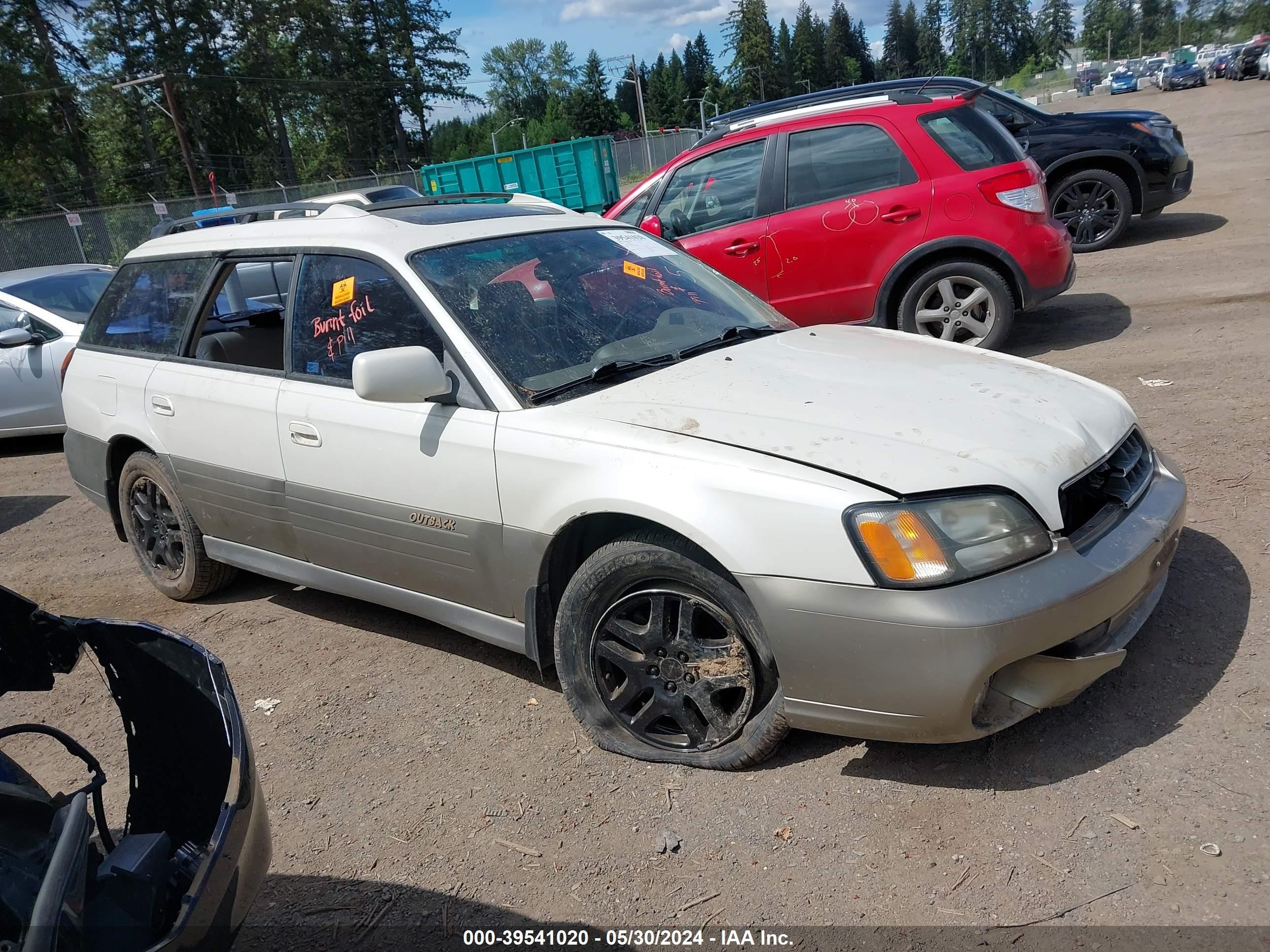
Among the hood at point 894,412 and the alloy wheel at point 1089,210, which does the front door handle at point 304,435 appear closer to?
the hood at point 894,412

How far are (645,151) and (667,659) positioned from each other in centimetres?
3800

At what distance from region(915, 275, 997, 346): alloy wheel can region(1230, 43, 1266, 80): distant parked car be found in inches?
1986

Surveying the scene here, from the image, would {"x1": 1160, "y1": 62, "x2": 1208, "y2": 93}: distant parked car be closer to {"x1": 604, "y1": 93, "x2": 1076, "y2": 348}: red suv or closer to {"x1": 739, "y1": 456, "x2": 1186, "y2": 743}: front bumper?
{"x1": 604, "y1": 93, "x2": 1076, "y2": 348}: red suv

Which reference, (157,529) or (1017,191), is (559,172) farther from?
(157,529)

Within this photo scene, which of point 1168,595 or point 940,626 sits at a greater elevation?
point 940,626

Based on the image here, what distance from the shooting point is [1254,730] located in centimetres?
274

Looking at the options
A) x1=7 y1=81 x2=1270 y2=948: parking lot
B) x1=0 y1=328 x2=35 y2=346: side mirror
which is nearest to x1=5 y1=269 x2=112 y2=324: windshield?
x1=0 y1=328 x2=35 y2=346: side mirror

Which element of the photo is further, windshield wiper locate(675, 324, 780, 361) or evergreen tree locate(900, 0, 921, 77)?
evergreen tree locate(900, 0, 921, 77)

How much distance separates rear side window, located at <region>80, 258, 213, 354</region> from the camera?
4492mm

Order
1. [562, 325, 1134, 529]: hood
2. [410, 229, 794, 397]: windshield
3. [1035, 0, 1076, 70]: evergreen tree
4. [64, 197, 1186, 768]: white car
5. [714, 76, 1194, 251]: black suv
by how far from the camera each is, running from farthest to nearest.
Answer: [1035, 0, 1076, 70]: evergreen tree, [714, 76, 1194, 251]: black suv, [410, 229, 794, 397]: windshield, [562, 325, 1134, 529]: hood, [64, 197, 1186, 768]: white car

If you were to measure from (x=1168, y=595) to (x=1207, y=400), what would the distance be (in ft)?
8.11

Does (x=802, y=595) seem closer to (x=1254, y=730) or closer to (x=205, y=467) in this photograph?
(x=1254, y=730)

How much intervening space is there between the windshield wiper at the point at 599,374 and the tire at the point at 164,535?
2.15m

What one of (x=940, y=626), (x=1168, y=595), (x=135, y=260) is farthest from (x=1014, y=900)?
(x=135, y=260)
